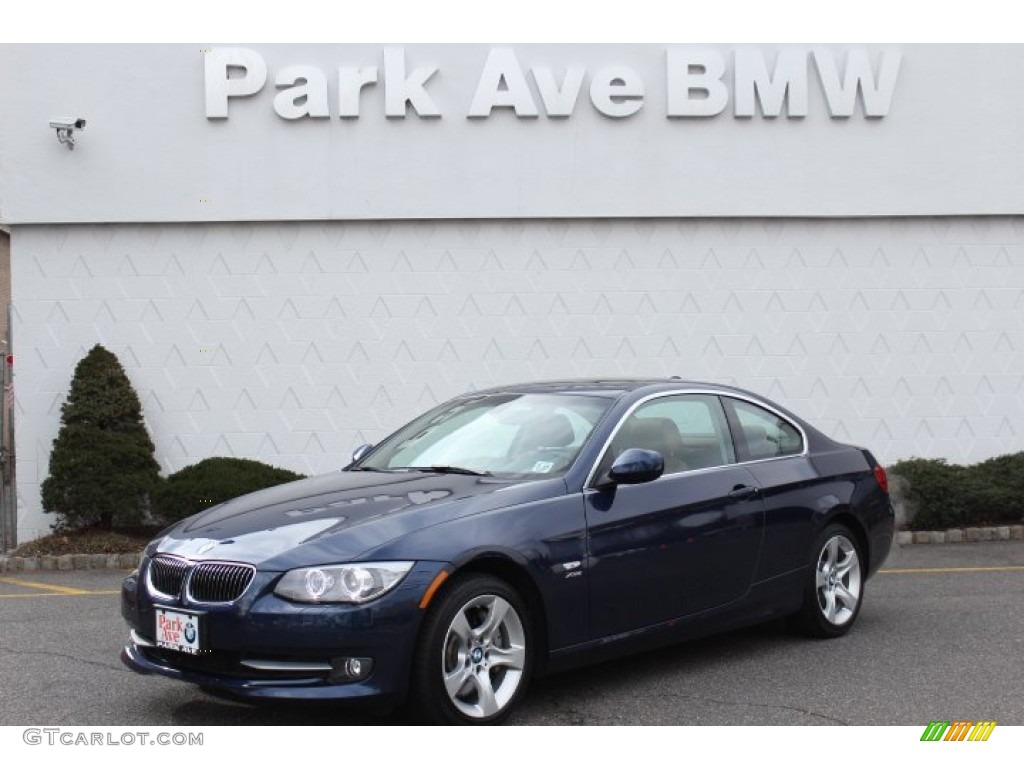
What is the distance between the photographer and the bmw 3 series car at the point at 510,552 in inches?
197

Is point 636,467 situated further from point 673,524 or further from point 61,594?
point 61,594

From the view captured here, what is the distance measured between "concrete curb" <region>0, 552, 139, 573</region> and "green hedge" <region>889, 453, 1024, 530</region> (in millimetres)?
7471

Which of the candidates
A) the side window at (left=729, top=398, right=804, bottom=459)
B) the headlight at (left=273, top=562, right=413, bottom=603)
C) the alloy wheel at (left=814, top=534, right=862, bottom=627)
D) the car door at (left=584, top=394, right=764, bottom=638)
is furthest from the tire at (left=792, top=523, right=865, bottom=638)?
the headlight at (left=273, top=562, right=413, bottom=603)

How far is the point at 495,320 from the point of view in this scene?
13320 millimetres

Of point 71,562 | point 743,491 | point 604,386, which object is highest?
point 604,386

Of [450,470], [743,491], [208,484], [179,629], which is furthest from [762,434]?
[208,484]

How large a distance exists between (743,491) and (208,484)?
685 centimetres

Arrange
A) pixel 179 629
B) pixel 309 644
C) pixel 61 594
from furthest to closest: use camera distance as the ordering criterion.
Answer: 1. pixel 61 594
2. pixel 179 629
3. pixel 309 644

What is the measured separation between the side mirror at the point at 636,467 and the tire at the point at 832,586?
161 centimetres

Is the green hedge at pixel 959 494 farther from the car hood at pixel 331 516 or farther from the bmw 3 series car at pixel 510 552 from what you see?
the car hood at pixel 331 516

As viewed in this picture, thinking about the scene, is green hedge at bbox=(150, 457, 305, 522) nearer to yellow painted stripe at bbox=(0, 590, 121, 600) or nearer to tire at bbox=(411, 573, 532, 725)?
yellow painted stripe at bbox=(0, 590, 121, 600)

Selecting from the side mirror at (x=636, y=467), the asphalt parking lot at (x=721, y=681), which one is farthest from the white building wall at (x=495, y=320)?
the side mirror at (x=636, y=467)

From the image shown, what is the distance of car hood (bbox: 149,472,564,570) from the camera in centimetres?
516

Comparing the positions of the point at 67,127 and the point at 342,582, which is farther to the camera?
the point at 67,127
